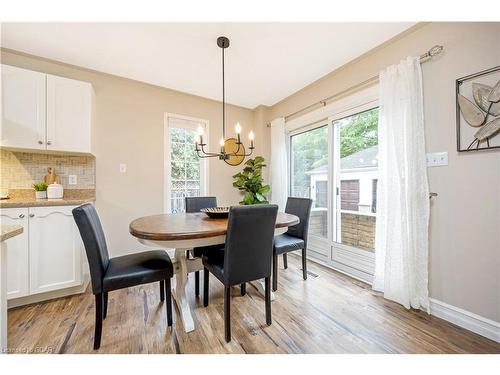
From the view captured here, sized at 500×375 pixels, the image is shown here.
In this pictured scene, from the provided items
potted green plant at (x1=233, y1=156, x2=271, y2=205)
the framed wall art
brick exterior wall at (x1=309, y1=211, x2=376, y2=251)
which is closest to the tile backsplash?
potted green plant at (x1=233, y1=156, x2=271, y2=205)

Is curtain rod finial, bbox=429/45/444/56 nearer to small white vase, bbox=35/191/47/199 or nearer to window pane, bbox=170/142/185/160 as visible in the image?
window pane, bbox=170/142/185/160

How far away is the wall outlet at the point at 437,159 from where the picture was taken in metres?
1.70

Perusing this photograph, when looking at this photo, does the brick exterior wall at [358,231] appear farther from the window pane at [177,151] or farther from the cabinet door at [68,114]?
the cabinet door at [68,114]

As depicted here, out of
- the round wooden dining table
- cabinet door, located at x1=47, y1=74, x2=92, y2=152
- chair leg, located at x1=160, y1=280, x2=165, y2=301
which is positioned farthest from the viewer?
cabinet door, located at x1=47, y1=74, x2=92, y2=152

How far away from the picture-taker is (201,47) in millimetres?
2129

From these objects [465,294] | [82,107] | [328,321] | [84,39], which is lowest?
[328,321]

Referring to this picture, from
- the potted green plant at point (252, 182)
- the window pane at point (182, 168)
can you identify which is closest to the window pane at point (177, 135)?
the window pane at point (182, 168)

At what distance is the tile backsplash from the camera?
2.18 m

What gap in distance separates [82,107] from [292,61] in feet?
7.73

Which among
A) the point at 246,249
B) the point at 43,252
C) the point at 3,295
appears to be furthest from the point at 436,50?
the point at 43,252

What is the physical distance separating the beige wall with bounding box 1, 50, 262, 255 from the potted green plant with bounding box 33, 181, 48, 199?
1.58 feet
